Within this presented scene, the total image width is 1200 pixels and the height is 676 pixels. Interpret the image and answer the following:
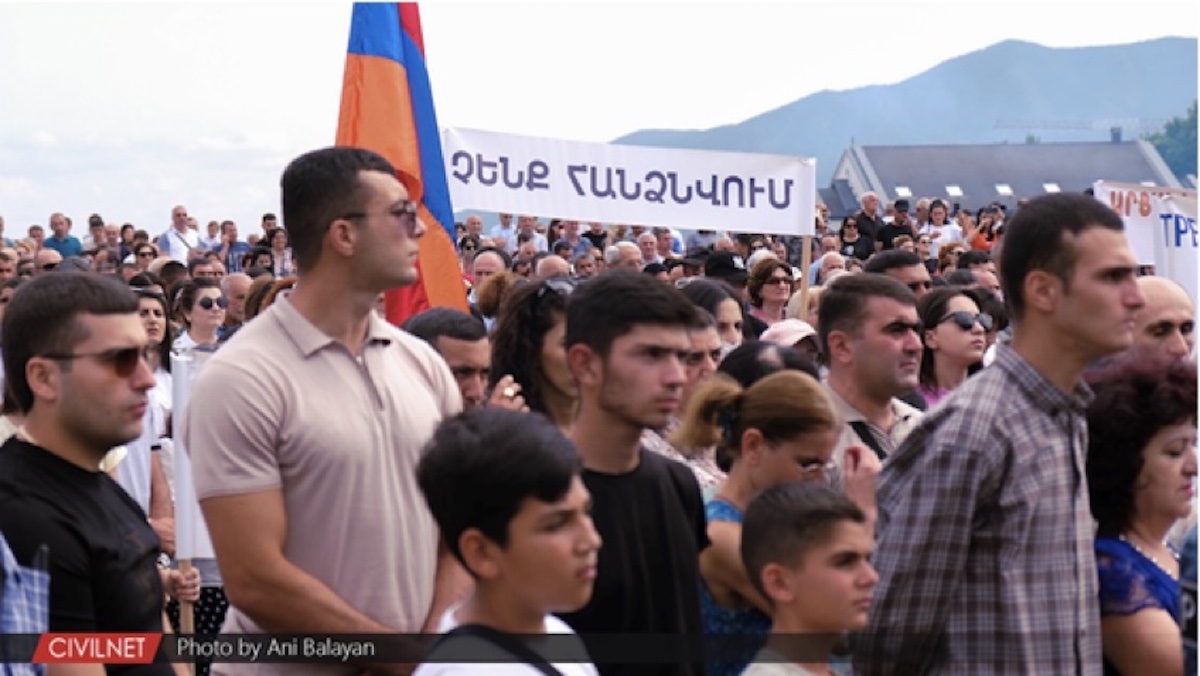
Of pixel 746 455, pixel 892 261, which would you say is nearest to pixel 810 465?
pixel 746 455

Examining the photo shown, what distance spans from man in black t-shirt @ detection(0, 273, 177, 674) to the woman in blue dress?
235cm

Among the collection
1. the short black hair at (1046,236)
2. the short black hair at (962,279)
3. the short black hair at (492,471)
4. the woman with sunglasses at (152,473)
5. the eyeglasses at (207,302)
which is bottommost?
the woman with sunglasses at (152,473)

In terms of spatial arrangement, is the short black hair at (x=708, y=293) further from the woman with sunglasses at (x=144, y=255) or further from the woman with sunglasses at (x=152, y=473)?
the woman with sunglasses at (x=144, y=255)

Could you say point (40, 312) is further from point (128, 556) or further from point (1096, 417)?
point (1096, 417)

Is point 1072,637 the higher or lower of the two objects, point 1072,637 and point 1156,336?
the lower

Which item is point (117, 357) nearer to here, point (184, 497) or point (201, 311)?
point (184, 497)

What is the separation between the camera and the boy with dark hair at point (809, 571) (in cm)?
393

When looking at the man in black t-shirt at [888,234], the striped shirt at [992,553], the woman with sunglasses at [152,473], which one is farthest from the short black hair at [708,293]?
the man in black t-shirt at [888,234]

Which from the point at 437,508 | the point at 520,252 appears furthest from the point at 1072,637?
the point at 520,252

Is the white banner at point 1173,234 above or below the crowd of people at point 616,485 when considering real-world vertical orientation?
above

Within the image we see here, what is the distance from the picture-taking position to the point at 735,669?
4312 millimetres

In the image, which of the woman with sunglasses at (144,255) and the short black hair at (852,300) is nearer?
the short black hair at (852,300)

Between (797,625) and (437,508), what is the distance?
1060 millimetres

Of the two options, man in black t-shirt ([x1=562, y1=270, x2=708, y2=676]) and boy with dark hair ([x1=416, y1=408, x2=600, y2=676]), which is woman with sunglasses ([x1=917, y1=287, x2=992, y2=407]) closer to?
man in black t-shirt ([x1=562, y1=270, x2=708, y2=676])
